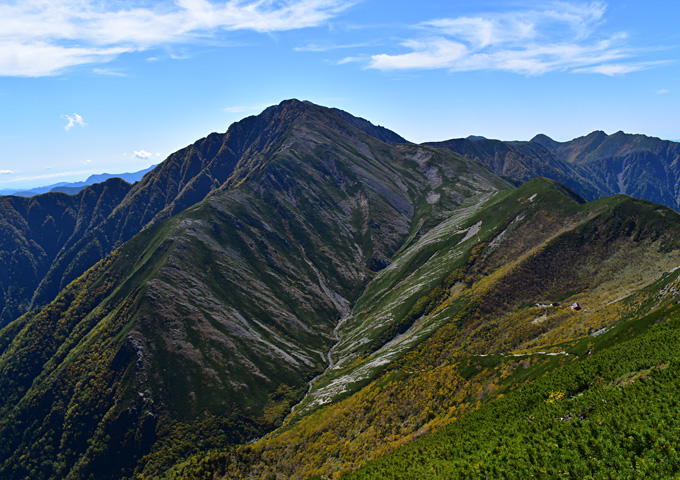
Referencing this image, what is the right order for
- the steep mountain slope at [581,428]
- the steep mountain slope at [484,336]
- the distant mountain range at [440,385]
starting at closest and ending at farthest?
the steep mountain slope at [581,428] < the distant mountain range at [440,385] < the steep mountain slope at [484,336]

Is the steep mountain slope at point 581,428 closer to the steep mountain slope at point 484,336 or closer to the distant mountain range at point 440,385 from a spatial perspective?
the distant mountain range at point 440,385

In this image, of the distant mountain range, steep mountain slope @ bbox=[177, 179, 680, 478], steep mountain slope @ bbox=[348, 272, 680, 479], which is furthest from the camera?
steep mountain slope @ bbox=[177, 179, 680, 478]

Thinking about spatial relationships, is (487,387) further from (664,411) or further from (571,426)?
(664,411)

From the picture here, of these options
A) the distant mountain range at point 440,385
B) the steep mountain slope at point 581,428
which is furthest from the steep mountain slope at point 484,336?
the steep mountain slope at point 581,428

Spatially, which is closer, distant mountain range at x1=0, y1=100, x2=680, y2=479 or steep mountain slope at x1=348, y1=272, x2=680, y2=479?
steep mountain slope at x1=348, y1=272, x2=680, y2=479

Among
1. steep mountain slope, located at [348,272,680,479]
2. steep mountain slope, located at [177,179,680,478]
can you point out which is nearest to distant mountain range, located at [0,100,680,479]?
steep mountain slope, located at [348,272,680,479]

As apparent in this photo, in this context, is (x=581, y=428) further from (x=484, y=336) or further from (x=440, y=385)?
(x=484, y=336)

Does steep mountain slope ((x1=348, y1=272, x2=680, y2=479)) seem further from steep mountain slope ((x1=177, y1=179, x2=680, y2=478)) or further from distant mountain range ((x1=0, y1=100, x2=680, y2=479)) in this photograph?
steep mountain slope ((x1=177, y1=179, x2=680, y2=478))

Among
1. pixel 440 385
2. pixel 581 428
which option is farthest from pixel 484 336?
pixel 581 428

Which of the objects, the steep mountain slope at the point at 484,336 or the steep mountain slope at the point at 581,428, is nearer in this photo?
the steep mountain slope at the point at 581,428
